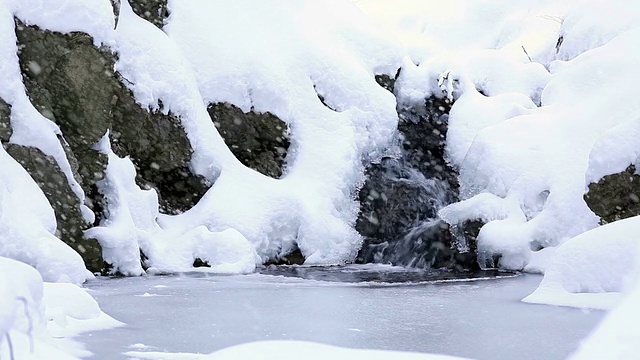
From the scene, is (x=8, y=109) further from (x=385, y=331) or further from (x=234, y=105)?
(x=385, y=331)

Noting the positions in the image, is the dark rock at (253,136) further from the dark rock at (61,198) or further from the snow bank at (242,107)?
the dark rock at (61,198)

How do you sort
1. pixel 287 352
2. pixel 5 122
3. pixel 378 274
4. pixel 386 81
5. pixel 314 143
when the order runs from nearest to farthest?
1. pixel 287 352
2. pixel 5 122
3. pixel 378 274
4. pixel 314 143
5. pixel 386 81

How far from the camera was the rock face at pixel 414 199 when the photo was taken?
14.7 metres

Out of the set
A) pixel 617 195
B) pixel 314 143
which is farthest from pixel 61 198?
pixel 617 195

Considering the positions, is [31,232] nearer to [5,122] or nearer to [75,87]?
[5,122]

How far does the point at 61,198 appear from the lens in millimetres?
10852

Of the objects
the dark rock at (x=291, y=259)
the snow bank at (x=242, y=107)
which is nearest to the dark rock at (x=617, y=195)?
the snow bank at (x=242, y=107)

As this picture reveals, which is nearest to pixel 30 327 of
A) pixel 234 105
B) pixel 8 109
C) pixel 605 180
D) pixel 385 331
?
pixel 385 331

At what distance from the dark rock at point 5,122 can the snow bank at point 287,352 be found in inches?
265

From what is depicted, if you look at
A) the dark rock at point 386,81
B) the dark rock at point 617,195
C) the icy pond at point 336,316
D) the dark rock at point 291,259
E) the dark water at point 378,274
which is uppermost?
the dark rock at point 386,81

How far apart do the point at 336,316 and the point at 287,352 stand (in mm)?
2333

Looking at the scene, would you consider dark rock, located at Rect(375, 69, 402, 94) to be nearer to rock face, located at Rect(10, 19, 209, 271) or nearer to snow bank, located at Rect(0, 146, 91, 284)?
rock face, located at Rect(10, 19, 209, 271)

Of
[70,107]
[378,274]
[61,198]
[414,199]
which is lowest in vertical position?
[378,274]

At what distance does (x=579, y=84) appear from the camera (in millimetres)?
16766
